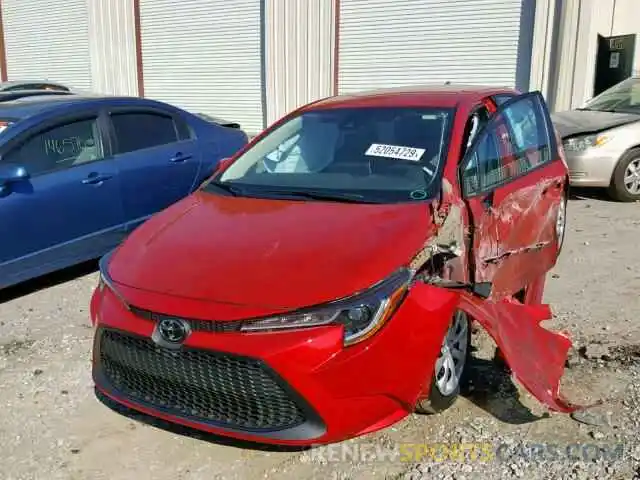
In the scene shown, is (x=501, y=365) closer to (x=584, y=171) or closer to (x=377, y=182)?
(x=377, y=182)

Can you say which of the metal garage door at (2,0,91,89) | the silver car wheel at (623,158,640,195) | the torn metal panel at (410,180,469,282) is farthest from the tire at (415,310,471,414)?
the metal garage door at (2,0,91,89)

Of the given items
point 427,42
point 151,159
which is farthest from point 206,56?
point 151,159

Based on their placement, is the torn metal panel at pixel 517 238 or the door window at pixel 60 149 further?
the door window at pixel 60 149

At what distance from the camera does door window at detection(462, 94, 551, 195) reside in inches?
142

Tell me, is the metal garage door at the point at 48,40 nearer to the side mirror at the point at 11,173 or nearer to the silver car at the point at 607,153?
the silver car at the point at 607,153

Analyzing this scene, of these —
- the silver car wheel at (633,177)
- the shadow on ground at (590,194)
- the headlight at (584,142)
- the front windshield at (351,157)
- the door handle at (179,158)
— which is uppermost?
the front windshield at (351,157)

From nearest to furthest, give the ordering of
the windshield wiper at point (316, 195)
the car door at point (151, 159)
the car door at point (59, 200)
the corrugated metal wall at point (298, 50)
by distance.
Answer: the windshield wiper at point (316, 195) < the car door at point (59, 200) < the car door at point (151, 159) < the corrugated metal wall at point (298, 50)

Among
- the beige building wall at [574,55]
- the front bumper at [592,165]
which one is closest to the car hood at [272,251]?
the front bumper at [592,165]

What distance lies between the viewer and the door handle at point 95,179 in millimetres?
5158

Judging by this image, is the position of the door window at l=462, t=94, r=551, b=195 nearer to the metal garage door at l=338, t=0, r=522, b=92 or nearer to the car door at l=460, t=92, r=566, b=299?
the car door at l=460, t=92, r=566, b=299

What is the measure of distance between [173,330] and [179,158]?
11.5 feet

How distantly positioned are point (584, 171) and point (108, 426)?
657 cm

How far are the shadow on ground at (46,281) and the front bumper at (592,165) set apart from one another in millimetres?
5511

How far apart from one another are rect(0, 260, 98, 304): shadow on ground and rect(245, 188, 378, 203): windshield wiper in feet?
8.46
